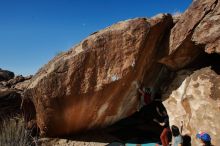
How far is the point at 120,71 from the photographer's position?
23.9 ft

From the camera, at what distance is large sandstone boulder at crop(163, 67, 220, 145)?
6363mm

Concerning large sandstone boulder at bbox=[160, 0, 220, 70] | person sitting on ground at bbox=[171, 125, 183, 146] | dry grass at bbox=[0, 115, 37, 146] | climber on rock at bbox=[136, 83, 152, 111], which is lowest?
person sitting on ground at bbox=[171, 125, 183, 146]

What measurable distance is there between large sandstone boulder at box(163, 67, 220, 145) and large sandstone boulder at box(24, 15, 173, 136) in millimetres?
950

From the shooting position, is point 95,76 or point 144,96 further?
point 144,96

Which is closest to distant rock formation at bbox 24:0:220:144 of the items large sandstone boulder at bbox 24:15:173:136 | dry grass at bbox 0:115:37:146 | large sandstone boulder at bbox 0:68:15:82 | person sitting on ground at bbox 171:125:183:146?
large sandstone boulder at bbox 24:15:173:136

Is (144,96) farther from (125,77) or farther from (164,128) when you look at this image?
(164,128)

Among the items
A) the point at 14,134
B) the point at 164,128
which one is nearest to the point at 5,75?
the point at 14,134

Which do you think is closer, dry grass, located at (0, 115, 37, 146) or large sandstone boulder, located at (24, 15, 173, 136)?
dry grass, located at (0, 115, 37, 146)

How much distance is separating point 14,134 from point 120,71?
2879 millimetres

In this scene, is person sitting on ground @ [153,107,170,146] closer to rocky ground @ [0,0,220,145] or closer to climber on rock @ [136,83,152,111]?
rocky ground @ [0,0,220,145]

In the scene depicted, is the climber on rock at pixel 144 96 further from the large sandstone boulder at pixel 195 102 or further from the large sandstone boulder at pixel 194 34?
the large sandstone boulder at pixel 194 34

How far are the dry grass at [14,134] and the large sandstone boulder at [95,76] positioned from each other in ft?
1.80

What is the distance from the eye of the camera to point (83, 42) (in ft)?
23.8

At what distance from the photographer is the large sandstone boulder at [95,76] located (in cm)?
698
